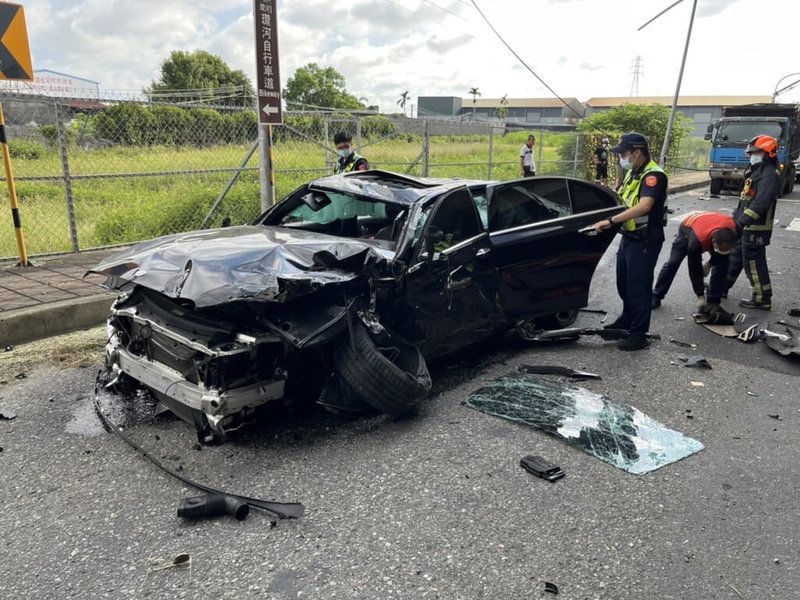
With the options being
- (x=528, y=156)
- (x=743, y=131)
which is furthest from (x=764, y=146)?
(x=743, y=131)

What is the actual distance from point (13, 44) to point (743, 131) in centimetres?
1892

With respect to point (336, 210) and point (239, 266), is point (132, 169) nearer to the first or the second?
point (336, 210)

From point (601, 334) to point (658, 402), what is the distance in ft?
4.24

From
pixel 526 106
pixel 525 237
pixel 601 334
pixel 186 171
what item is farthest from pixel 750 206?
pixel 526 106

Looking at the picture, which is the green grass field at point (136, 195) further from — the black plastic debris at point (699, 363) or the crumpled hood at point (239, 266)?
the black plastic debris at point (699, 363)

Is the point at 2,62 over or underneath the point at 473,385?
over

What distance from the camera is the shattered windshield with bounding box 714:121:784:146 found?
1756cm

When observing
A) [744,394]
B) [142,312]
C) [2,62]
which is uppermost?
[2,62]

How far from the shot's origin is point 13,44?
20.9 feet

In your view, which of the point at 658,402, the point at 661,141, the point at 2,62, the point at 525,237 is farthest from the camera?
the point at 661,141

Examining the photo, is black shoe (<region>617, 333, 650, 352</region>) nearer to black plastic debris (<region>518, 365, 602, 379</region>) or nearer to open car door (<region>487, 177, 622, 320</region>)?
open car door (<region>487, 177, 622, 320</region>)

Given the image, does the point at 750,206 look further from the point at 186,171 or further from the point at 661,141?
the point at 661,141

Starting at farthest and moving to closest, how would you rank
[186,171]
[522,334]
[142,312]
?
[186,171]
[522,334]
[142,312]

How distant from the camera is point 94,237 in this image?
8.71 meters
